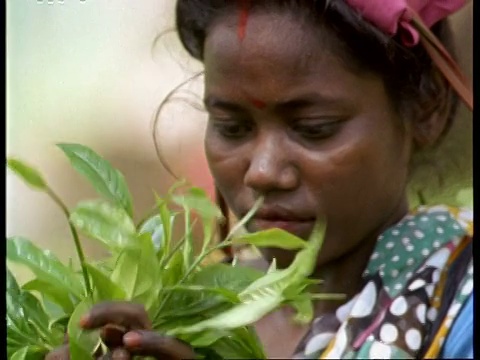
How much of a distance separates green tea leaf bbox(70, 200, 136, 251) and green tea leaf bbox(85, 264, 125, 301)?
3 centimetres

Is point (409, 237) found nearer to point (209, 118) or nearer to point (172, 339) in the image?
point (209, 118)

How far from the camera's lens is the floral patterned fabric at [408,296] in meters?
0.95

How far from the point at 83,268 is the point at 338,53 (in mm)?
387

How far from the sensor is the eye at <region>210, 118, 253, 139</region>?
98cm

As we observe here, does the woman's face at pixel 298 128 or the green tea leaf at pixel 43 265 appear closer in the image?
the green tea leaf at pixel 43 265

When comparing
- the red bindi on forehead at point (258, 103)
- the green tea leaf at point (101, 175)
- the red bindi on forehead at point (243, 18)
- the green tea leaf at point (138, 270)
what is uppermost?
the red bindi on forehead at point (243, 18)

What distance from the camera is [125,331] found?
65 centimetres

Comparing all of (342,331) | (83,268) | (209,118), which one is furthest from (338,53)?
(83,268)

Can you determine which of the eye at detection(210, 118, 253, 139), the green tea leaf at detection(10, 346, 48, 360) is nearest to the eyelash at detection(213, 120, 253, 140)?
the eye at detection(210, 118, 253, 139)

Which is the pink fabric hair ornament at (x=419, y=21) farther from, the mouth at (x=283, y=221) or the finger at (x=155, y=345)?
the finger at (x=155, y=345)

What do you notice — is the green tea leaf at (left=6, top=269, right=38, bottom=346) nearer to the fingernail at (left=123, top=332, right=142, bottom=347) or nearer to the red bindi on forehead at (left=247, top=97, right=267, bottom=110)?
the fingernail at (left=123, top=332, right=142, bottom=347)

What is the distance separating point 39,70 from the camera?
1.05 meters

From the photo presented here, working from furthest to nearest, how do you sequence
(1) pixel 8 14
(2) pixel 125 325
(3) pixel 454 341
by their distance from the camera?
(1) pixel 8 14
(3) pixel 454 341
(2) pixel 125 325

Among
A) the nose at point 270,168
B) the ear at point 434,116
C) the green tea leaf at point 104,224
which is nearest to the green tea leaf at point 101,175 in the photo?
the green tea leaf at point 104,224
